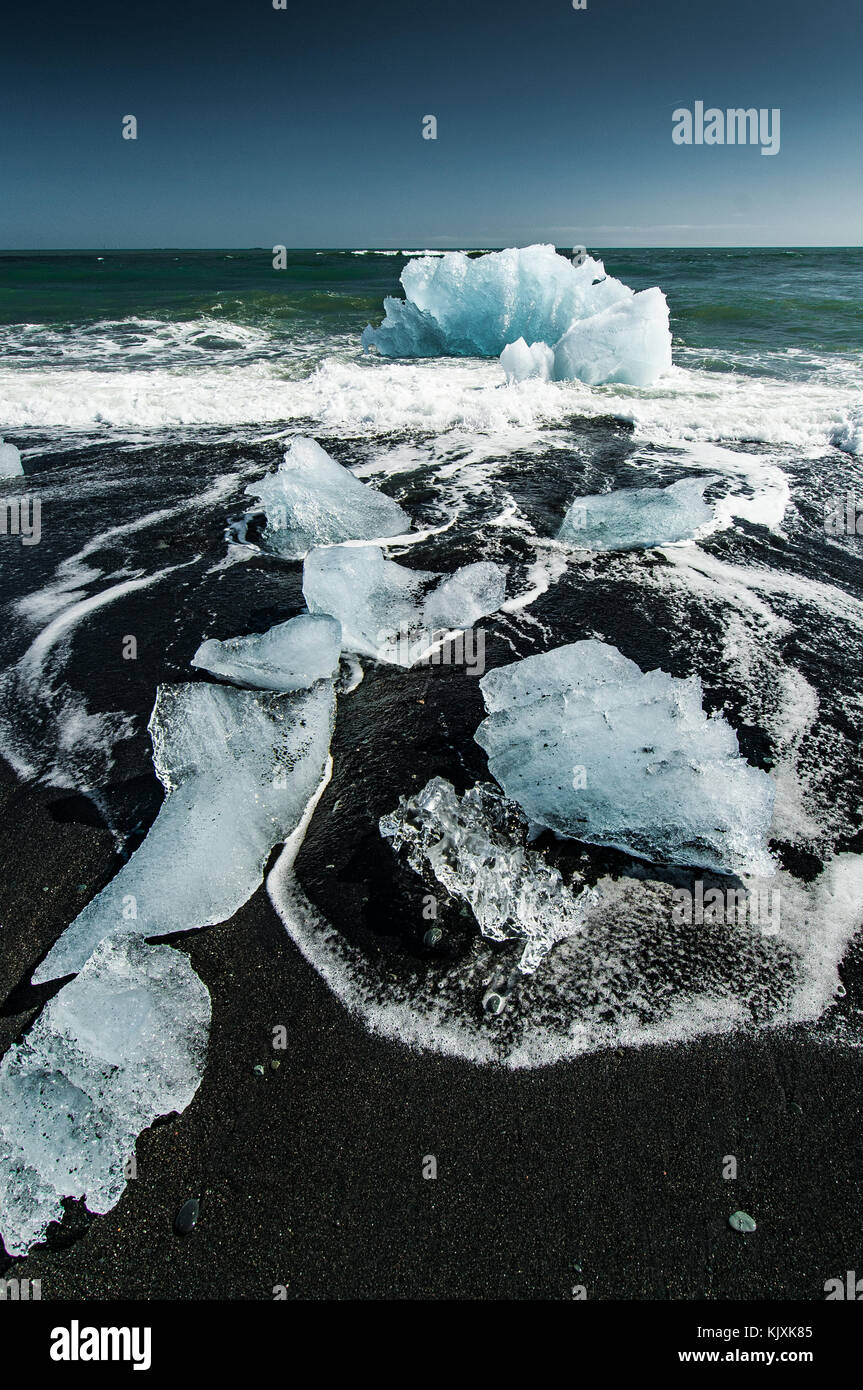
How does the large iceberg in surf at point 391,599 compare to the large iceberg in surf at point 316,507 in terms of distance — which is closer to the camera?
the large iceberg in surf at point 391,599

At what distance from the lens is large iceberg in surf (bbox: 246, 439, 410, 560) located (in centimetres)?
515

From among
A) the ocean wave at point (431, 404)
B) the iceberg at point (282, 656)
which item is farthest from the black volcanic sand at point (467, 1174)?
the ocean wave at point (431, 404)

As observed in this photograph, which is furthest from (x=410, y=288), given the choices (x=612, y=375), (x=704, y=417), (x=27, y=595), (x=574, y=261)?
(x=27, y=595)

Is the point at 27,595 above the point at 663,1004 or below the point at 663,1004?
above

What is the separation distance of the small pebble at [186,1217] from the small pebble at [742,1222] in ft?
4.43

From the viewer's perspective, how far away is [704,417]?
320 inches

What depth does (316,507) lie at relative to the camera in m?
5.22

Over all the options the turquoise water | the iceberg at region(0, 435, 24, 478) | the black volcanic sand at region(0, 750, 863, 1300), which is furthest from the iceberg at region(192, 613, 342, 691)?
the turquoise water

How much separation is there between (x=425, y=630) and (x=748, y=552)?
2.60 metres

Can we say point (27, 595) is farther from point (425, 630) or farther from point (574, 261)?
point (574, 261)

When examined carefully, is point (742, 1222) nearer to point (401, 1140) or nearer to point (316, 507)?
point (401, 1140)

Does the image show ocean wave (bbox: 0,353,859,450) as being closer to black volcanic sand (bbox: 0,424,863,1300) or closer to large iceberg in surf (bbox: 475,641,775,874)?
large iceberg in surf (bbox: 475,641,775,874)

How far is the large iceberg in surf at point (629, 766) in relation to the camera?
2600 mm

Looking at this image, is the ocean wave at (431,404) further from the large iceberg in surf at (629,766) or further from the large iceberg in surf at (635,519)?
the large iceberg in surf at (629,766)
